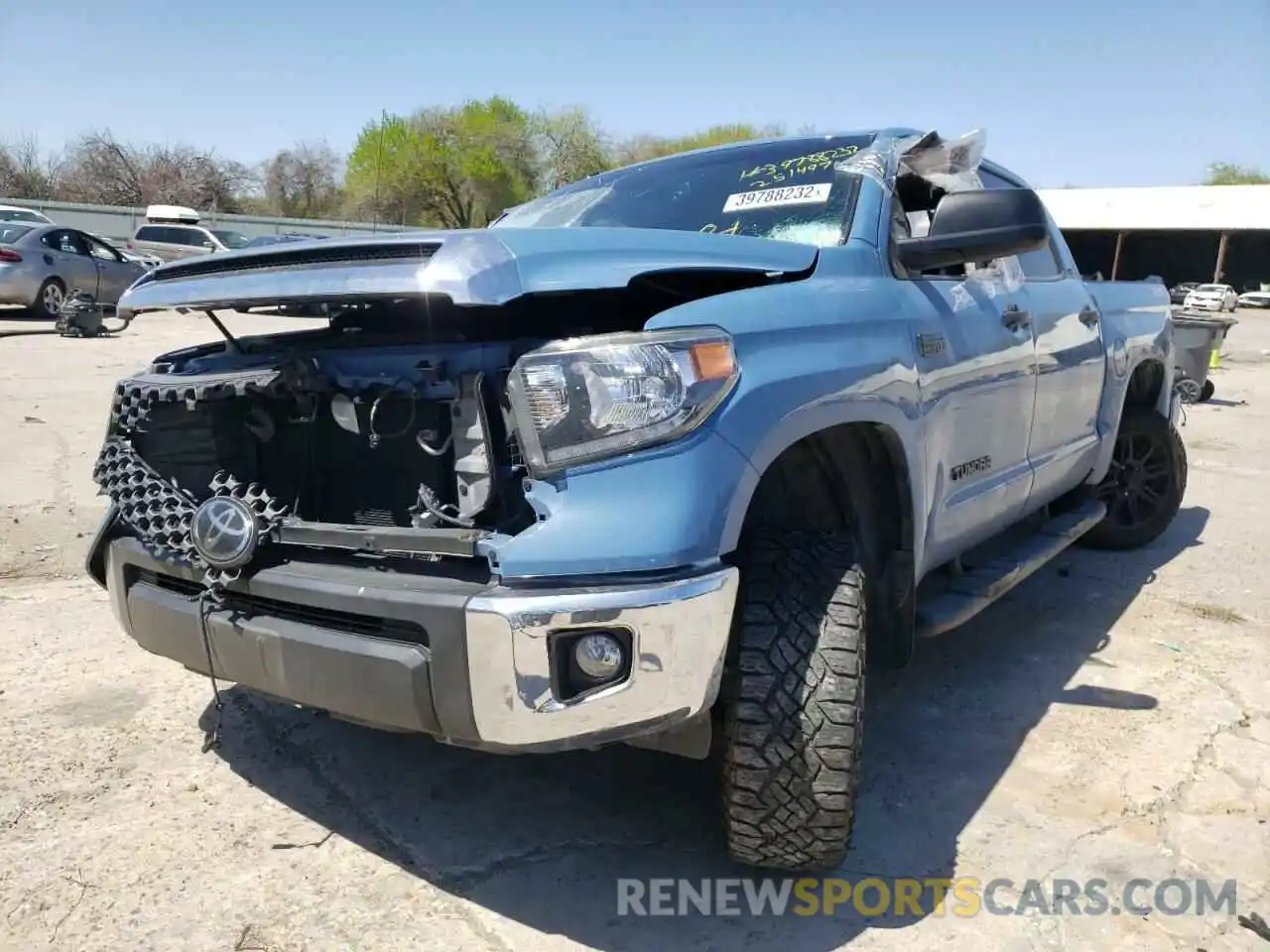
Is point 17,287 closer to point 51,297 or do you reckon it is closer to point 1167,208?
point 51,297

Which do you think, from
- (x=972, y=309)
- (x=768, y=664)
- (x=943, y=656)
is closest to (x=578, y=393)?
(x=768, y=664)

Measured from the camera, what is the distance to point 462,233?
210cm

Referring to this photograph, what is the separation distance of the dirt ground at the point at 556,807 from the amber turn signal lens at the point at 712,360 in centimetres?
123

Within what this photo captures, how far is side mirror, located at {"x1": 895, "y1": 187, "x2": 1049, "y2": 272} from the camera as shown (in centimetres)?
267

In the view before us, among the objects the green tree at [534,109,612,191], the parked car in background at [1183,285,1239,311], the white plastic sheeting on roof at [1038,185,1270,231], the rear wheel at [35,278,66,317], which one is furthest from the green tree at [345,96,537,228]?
the rear wheel at [35,278,66,317]

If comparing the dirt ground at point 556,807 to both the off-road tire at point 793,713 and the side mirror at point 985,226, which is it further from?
the side mirror at point 985,226

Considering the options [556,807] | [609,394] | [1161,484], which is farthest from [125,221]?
[609,394]

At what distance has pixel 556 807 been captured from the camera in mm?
2768

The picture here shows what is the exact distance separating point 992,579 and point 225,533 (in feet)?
7.74

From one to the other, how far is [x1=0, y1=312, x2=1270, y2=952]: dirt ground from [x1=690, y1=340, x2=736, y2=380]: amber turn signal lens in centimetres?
123

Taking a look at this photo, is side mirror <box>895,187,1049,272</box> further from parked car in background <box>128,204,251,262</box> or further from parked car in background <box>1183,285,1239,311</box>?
parked car in background <box>1183,285,1239,311</box>

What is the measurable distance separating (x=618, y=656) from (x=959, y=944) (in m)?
1.03

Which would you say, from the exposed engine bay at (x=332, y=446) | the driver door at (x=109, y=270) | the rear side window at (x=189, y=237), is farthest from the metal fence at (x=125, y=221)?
the exposed engine bay at (x=332, y=446)

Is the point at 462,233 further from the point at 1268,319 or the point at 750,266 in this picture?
the point at 1268,319
